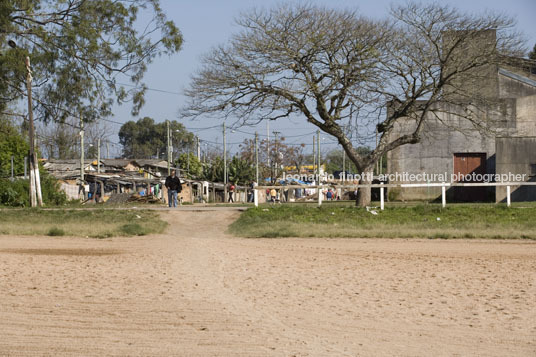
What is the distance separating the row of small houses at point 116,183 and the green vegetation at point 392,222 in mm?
22034

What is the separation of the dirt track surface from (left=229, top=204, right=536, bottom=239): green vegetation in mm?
3420

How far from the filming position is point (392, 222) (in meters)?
23.4

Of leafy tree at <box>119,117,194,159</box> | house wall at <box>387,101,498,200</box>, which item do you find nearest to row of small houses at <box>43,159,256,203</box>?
house wall at <box>387,101,498,200</box>

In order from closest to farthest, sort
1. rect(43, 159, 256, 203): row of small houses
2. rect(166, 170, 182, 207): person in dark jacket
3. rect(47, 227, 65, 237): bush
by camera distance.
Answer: rect(47, 227, 65, 237): bush → rect(166, 170, 182, 207): person in dark jacket → rect(43, 159, 256, 203): row of small houses

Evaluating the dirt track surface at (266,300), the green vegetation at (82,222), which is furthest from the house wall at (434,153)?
the dirt track surface at (266,300)

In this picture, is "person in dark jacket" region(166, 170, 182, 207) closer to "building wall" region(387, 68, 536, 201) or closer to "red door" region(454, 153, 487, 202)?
"building wall" region(387, 68, 536, 201)

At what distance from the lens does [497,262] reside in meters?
14.5

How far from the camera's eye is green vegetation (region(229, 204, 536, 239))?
20797 millimetres

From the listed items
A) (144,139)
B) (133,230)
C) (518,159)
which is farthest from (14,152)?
(144,139)

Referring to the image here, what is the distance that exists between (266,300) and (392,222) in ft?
46.2

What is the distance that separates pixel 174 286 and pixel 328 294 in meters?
2.51

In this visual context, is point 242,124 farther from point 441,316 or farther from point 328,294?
point 441,316

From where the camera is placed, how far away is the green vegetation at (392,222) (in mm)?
20797

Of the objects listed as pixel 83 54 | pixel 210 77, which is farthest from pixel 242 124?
pixel 83 54
